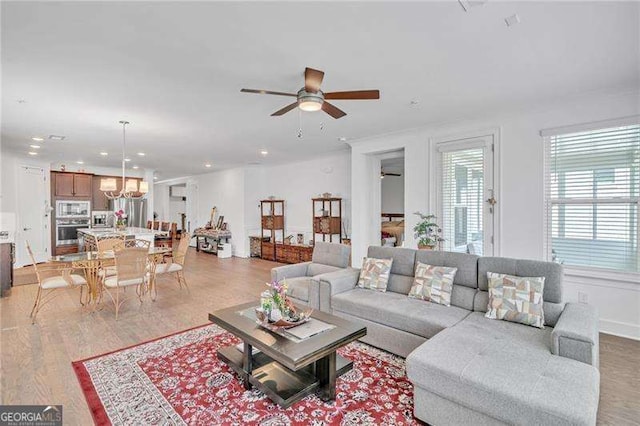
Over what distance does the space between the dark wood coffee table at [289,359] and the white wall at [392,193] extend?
773 centimetres

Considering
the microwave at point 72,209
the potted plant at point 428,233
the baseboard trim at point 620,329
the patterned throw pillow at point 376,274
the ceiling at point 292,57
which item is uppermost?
the ceiling at point 292,57

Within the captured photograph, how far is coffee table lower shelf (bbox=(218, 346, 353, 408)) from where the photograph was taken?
223 centimetres

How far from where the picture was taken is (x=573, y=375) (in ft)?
6.01

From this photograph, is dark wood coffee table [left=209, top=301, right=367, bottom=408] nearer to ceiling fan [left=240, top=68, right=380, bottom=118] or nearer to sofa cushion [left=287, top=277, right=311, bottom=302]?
sofa cushion [left=287, top=277, right=311, bottom=302]

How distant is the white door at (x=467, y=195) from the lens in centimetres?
441

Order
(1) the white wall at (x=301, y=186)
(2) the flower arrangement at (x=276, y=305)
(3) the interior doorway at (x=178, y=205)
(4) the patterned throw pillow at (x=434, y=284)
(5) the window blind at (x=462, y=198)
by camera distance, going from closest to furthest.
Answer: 1. (2) the flower arrangement at (x=276, y=305)
2. (4) the patterned throw pillow at (x=434, y=284)
3. (5) the window blind at (x=462, y=198)
4. (1) the white wall at (x=301, y=186)
5. (3) the interior doorway at (x=178, y=205)

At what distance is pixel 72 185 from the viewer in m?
8.55

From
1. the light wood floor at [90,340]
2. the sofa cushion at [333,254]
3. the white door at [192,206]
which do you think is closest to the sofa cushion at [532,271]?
the light wood floor at [90,340]

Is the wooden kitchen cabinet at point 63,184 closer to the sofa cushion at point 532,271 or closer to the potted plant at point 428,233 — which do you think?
the potted plant at point 428,233

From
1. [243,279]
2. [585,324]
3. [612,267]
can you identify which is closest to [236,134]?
[243,279]

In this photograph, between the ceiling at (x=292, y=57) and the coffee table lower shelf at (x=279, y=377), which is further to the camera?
the coffee table lower shelf at (x=279, y=377)

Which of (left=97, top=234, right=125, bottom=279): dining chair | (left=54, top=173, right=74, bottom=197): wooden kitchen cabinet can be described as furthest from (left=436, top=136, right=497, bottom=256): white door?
(left=54, top=173, right=74, bottom=197): wooden kitchen cabinet

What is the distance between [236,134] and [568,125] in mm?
Answer: 4786

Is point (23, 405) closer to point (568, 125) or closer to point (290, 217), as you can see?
point (568, 125)
